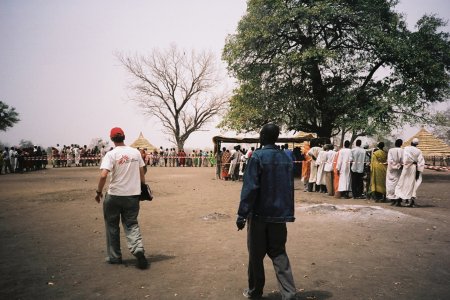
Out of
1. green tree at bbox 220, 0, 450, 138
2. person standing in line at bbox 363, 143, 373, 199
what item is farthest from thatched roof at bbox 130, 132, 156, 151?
person standing in line at bbox 363, 143, 373, 199

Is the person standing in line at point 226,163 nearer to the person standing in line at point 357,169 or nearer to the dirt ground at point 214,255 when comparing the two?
the person standing in line at point 357,169

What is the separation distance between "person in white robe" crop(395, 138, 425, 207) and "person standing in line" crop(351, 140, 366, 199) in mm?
1884

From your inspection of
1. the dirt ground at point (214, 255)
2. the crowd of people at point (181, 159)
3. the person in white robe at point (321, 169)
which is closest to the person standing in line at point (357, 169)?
the person in white robe at point (321, 169)

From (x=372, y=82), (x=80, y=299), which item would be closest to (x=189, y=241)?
(x=80, y=299)

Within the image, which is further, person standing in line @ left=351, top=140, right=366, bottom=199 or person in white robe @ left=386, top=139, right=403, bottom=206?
person standing in line @ left=351, top=140, right=366, bottom=199

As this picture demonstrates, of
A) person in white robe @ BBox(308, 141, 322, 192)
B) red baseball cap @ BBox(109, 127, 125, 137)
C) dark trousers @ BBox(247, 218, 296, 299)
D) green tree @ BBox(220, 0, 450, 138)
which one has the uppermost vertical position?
green tree @ BBox(220, 0, 450, 138)

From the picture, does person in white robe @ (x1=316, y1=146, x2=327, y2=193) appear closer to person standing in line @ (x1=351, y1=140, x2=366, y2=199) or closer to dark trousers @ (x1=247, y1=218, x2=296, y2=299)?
person standing in line @ (x1=351, y1=140, x2=366, y2=199)

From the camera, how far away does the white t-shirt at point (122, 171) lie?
191 inches

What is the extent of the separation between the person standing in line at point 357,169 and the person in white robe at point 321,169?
1226mm

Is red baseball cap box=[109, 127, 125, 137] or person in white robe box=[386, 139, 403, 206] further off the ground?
red baseball cap box=[109, 127, 125, 137]

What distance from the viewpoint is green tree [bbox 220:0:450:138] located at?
62.9 ft

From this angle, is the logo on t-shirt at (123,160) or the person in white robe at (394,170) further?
the person in white robe at (394,170)

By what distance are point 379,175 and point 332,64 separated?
11.8 m

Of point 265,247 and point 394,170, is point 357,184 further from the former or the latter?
point 265,247
